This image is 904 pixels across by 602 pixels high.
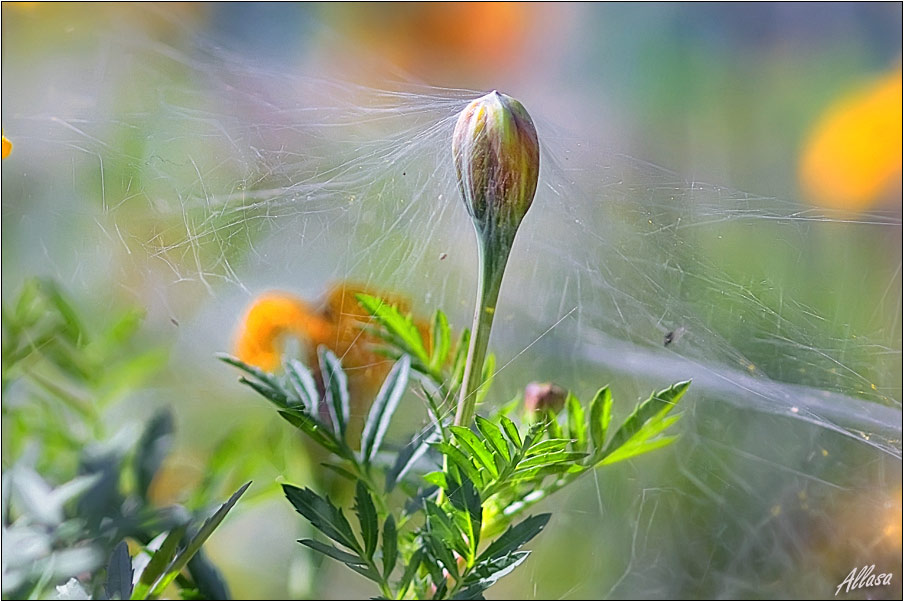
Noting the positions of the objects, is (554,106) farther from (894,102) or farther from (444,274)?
(894,102)

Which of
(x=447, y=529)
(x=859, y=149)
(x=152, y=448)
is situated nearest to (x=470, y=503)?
(x=447, y=529)

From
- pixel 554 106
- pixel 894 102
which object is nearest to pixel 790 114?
pixel 894 102

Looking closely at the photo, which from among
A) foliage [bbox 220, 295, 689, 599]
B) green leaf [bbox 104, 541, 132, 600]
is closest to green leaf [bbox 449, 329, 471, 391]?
foliage [bbox 220, 295, 689, 599]

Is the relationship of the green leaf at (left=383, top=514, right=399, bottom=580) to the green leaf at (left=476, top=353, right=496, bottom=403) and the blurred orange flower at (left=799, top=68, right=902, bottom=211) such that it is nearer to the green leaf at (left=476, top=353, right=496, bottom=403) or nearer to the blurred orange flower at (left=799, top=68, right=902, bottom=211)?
the green leaf at (left=476, top=353, right=496, bottom=403)
